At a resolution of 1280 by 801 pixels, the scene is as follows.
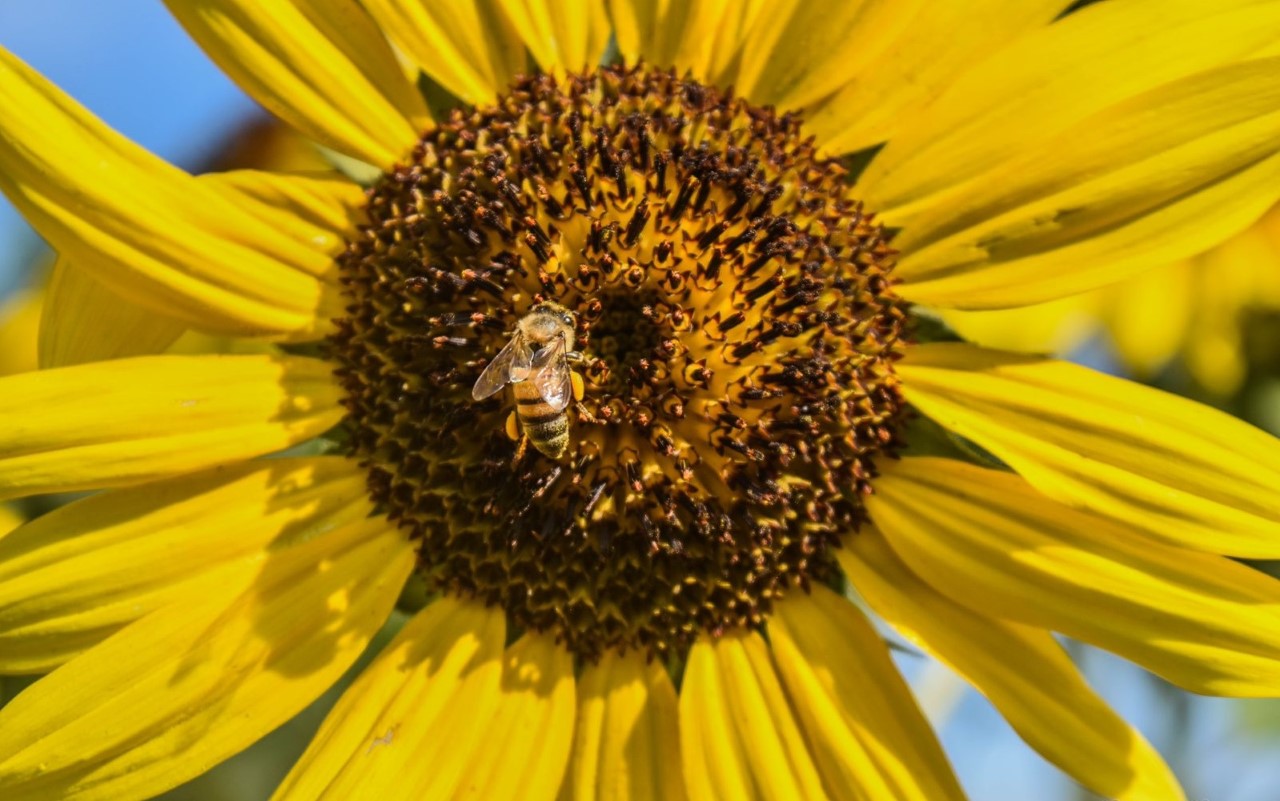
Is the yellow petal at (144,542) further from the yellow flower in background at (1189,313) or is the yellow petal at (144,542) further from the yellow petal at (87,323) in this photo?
the yellow flower in background at (1189,313)

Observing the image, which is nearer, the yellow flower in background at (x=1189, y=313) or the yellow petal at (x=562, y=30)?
the yellow petal at (x=562, y=30)

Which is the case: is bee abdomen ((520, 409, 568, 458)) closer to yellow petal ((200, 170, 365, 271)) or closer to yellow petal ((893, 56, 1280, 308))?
yellow petal ((200, 170, 365, 271))

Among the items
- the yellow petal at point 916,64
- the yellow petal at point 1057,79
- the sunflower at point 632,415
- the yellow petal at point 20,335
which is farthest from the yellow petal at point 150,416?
the yellow petal at point 20,335

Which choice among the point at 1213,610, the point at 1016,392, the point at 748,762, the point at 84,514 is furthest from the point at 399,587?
the point at 1213,610

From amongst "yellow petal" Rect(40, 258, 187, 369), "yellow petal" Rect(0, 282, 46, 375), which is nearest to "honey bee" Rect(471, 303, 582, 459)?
"yellow petal" Rect(40, 258, 187, 369)

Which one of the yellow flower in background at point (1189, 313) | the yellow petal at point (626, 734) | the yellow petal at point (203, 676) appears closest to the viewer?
the yellow petal at point (203, 676)

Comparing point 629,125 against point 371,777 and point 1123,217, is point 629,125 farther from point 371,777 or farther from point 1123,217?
point 371,777
